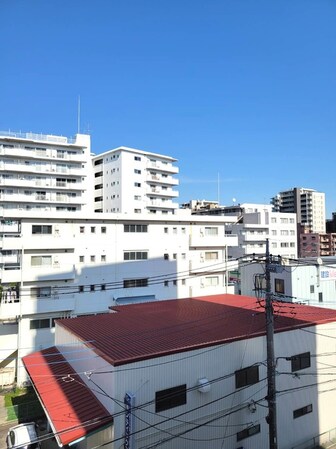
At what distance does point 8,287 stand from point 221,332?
22415 mm

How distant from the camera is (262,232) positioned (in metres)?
65.9

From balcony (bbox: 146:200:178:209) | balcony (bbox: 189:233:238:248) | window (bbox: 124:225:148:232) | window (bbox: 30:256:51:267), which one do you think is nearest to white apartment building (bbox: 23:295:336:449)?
window (bbox: 30:256:51:267)

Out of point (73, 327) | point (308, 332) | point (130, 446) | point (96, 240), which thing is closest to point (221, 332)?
point (308, 332)

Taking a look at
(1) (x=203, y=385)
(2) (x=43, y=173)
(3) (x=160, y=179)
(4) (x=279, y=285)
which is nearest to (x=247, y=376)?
(1) (x=203, y=385)

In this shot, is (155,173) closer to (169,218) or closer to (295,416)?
(169,218)

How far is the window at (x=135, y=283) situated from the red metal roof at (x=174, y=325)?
24.2ft

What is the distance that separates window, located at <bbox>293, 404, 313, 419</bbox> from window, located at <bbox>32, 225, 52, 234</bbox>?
21243mm

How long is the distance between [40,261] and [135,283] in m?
8.18

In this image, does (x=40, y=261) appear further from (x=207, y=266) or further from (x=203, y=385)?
(x=203, y=385)

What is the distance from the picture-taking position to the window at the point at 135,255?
30219mm

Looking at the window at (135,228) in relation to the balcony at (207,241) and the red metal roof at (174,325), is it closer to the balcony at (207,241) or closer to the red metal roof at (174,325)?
the balcony at (207,241)

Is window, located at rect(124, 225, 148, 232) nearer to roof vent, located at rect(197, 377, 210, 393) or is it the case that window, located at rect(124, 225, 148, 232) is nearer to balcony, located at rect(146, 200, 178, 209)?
roof vent, located at rect(197, 377, 210, 393)

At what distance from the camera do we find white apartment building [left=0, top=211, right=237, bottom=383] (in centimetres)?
2559

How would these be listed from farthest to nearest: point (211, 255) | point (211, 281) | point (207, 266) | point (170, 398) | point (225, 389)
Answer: point (211, 255), point (211, 281), point (207, 266), point (225, 389), point (170, 398)
